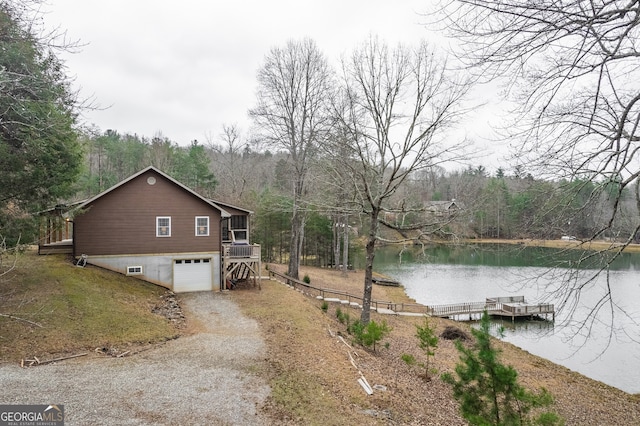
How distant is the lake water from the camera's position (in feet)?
18.5

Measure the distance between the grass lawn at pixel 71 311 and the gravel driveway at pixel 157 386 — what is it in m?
0.99

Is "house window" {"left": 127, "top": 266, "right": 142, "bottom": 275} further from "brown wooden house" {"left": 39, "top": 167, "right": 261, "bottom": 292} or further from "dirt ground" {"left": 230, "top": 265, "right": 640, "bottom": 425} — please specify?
"dirt ground" {"left": 230, "top": 265, "right": 640, "bottom": 425}

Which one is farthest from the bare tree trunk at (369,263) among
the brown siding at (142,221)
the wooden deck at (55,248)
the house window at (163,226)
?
the wooden deck at (55,248)

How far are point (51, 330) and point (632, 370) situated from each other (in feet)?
62.3

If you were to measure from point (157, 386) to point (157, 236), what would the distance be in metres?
10.0

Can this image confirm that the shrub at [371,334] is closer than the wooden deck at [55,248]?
Yes

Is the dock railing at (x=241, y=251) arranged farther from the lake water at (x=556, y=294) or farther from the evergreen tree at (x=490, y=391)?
the evergreen tree at (x=490, y=391)

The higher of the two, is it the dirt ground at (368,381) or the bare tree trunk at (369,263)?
the bare tree trunk at (369,263)

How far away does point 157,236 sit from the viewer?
16.1m

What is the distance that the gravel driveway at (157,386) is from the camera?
6148mm

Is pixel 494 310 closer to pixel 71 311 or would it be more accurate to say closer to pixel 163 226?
pixel 163 226

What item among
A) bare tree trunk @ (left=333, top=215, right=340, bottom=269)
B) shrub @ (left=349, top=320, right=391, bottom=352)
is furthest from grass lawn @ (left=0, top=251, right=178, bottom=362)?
bare tree trunk @ (left=333, top=215, right=340, bottom=269)

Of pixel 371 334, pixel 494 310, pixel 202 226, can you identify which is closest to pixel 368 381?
pixel 371 334

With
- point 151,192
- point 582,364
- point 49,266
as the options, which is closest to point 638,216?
point 582,364
